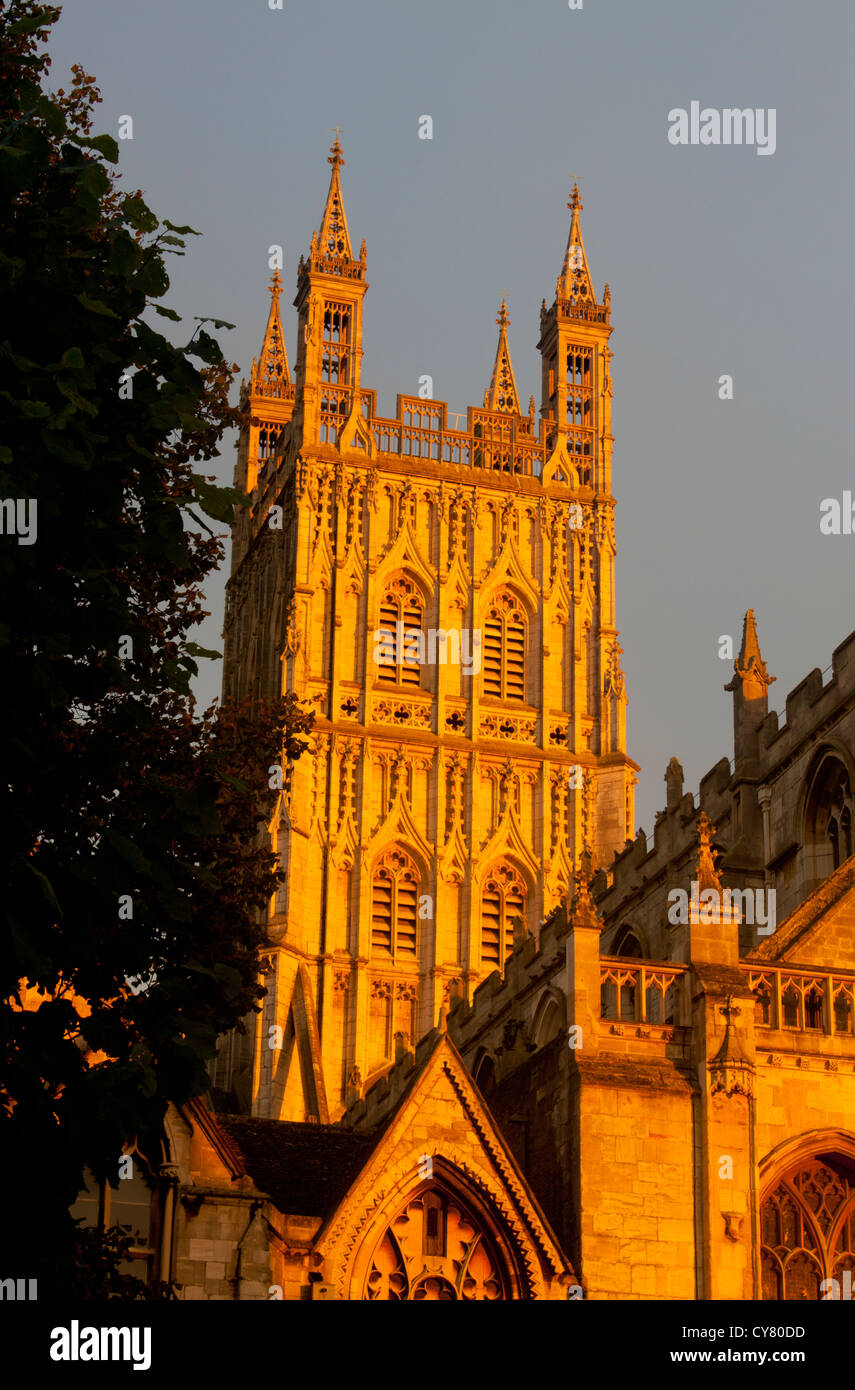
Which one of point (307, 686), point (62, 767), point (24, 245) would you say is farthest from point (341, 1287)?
point (307, 686)

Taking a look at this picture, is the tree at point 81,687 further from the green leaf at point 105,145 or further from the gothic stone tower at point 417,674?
the gothic stone tower at point 417,674

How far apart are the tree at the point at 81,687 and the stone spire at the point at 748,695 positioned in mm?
22177

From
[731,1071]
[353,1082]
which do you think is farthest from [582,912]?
[353,1082]

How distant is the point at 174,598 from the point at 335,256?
5029 cm

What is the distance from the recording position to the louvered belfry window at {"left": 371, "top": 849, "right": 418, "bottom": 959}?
205 feet

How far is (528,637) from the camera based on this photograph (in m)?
67.9

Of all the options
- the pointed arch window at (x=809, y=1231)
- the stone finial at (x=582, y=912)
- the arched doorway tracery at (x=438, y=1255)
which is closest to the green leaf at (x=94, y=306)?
the arched doorway tracery at (x=438, y=1255)

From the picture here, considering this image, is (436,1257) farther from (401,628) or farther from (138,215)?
(401,628)

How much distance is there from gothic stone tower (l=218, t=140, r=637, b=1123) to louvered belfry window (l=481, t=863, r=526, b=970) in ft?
0.19

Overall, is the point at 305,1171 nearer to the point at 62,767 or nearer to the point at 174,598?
the point at 174,598

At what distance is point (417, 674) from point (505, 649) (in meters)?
3.03

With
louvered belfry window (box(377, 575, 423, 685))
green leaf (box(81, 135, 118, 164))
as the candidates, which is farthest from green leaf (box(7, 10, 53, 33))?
louvered belfry window (box(377, 575, 423, 685))

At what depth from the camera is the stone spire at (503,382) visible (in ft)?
246

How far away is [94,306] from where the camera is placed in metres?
17.5
